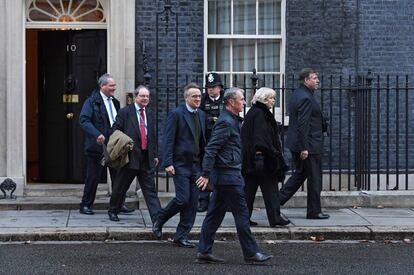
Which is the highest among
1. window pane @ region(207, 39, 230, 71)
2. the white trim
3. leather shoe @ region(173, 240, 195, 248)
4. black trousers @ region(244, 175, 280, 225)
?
the white trim

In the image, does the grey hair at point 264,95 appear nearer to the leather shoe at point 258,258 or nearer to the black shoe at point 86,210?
A: the leather shoe at point 258,258

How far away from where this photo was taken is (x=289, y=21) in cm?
1251

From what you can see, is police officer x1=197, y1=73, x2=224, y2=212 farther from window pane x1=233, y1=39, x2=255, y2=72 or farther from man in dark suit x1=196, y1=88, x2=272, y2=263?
man in dark suit x1=196, y1=88, x2=272, y2=263

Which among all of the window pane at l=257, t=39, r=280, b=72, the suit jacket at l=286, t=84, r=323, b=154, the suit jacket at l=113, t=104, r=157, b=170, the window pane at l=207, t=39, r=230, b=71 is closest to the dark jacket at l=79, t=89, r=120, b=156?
the suit jacket at l=113, t=104, r=157, b=170

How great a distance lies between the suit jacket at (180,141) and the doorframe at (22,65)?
313 centimetres

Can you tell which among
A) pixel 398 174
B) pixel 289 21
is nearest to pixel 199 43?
pixel 289 21

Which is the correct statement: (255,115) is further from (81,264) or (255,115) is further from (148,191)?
(81,264)

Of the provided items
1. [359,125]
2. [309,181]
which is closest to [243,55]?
[359,125]

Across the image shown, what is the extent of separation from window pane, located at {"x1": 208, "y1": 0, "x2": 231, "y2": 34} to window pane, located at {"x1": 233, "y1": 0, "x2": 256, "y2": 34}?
11 cm

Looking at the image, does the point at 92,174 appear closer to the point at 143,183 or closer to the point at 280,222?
the point at 143,183

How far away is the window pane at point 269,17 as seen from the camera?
12.7 metres

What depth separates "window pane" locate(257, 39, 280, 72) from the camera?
504 inches

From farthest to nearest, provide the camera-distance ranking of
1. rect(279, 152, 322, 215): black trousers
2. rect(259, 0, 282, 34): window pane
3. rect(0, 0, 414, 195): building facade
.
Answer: rect(259, 0, 282, 34): window pane → rect(0, 0, 414, 195): building facade → rect(279, 152, 322, 215): black trousers

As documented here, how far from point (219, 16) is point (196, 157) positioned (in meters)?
4.09
